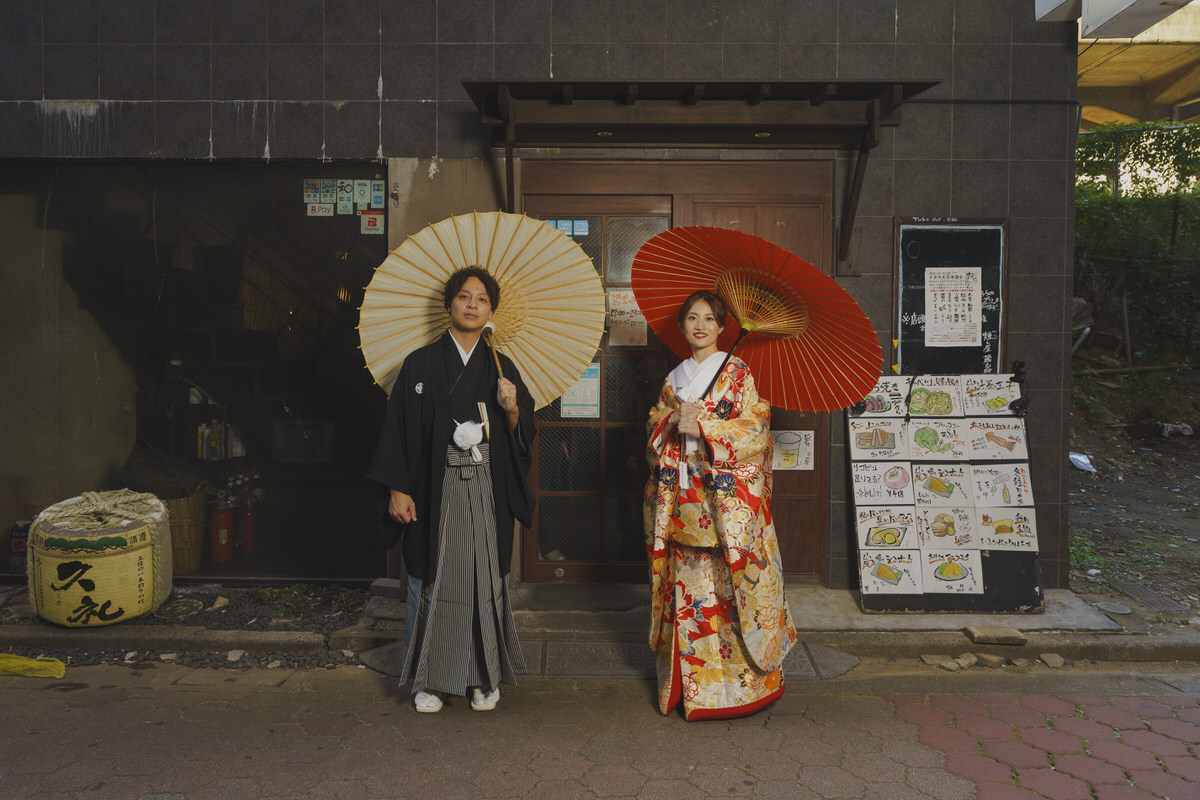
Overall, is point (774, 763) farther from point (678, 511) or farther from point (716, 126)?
point (716, 126)

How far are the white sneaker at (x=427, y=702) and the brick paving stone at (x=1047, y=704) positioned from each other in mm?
2981

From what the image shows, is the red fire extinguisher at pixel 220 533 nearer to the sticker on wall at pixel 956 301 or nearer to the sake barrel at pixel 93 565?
the sake barrel at pixel 93 565

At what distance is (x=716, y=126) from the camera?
4879 mm

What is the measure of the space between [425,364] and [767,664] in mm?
2205

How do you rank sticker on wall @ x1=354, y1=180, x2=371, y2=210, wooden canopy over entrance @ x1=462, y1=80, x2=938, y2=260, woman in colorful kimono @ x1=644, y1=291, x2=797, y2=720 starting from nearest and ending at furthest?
woman in colorful kimono @ x1=644, y1=291, x2=797, y2=720
wooden canopy over entrance @ x1=462, y1=80, x2=938, y2=260
sticker on wall @ x1=354, y1=180, x2=371, y2=210

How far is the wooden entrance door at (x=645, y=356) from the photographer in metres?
5.23

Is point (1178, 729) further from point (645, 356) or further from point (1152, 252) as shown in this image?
point (1152, 252)

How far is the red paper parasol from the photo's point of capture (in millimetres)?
3467

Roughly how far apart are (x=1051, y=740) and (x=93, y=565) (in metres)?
5.25

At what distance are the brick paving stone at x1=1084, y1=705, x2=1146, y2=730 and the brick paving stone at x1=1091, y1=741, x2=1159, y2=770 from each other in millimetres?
210

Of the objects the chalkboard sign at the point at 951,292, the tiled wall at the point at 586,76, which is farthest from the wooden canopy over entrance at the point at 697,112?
the chalkboard sign at the point at 951,292

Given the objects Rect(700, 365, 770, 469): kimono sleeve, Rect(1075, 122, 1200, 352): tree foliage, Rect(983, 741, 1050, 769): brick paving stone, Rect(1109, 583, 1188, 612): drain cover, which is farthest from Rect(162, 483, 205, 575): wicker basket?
Rect(1075, 122, 1200, 352): tree foliage

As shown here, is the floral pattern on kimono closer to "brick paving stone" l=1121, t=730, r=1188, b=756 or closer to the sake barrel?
"brick paving stone" l=1121, t=730, r=1188, b=756

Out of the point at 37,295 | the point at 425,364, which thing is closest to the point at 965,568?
the point at 425,364
